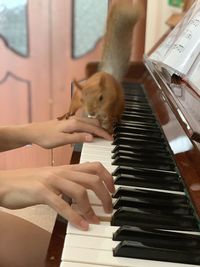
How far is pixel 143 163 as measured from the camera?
84cm

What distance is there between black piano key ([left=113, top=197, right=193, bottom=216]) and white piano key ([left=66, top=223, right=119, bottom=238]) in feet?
0.19

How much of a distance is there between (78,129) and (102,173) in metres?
0.33

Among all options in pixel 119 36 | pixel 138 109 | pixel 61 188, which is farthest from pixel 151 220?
pixel 119 36

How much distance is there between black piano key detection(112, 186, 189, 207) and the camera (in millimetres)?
691

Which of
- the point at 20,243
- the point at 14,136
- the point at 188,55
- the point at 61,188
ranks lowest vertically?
the point at 20,243

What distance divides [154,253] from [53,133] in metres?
0.50

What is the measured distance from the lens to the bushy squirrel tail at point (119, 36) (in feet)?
5.59

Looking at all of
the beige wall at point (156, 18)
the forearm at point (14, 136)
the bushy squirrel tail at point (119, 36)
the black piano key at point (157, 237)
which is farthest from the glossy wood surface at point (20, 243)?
the beige wall at point (156, 18)

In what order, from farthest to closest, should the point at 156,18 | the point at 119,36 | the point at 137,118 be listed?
the point at 156,18, the point at 119,36, the point at 137,118

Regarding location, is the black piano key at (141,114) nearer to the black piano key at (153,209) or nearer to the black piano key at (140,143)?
the black piano key at (140,143)

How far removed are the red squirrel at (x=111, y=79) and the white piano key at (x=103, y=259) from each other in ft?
1.69

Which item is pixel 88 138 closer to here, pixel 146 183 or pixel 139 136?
pixel 139 136

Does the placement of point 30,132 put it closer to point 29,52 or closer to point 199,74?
point 199,74

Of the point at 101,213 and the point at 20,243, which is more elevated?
the point at 101,213
